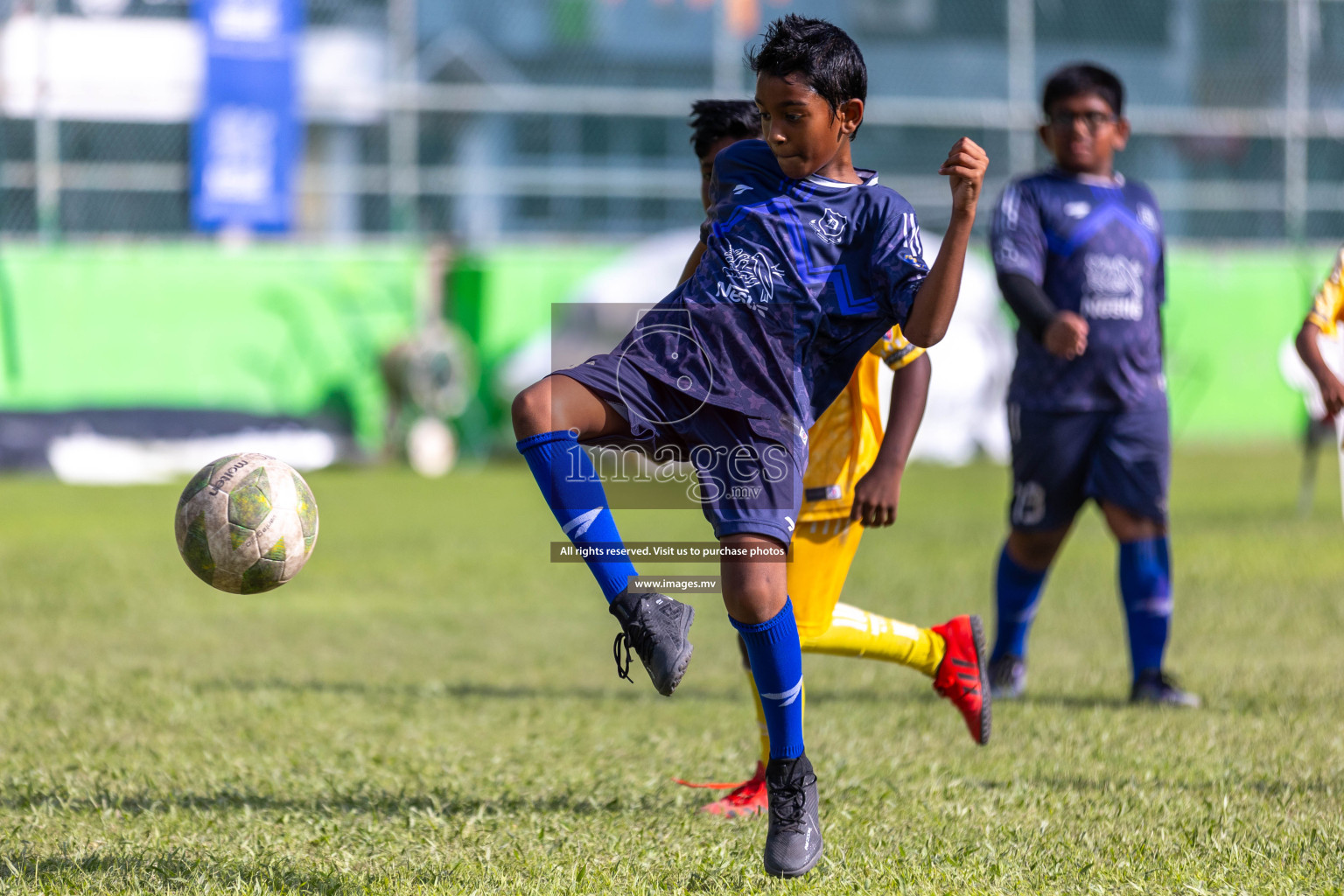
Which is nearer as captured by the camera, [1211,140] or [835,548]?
[835,548]

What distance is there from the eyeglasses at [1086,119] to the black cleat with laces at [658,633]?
3.05 m

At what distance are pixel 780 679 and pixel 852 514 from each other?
68 cm

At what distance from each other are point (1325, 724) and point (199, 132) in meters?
14.5

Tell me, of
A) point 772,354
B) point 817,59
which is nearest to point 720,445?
point 772,354

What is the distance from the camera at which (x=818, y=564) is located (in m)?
4.11

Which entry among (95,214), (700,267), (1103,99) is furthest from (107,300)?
(700,267)

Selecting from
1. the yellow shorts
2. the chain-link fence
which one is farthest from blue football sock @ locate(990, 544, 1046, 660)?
the chain-link fence

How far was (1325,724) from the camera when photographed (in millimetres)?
5008

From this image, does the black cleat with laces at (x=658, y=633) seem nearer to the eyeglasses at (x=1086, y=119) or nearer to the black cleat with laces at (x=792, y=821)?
the black cleat with laces at (x=792, y=821)

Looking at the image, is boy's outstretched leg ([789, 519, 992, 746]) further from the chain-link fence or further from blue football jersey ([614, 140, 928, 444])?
the chain-link fence

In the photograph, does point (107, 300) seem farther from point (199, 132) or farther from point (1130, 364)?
point (1130, 364)

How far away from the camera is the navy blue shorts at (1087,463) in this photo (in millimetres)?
5590

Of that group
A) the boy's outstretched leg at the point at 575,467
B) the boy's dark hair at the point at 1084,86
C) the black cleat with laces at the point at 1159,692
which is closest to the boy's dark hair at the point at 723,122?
the boy's outstretched leg at the point at 575,467

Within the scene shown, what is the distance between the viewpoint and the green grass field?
3.49 meters
